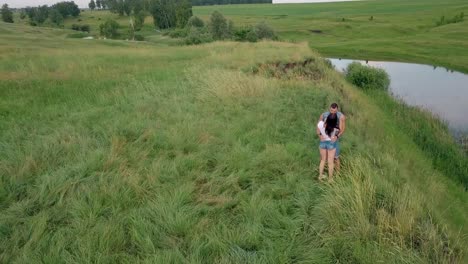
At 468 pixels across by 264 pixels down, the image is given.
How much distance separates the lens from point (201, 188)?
239 inches

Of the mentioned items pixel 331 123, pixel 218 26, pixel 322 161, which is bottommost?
pixel 322 161

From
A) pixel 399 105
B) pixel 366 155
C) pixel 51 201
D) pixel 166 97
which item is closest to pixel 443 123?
pixel 399 105

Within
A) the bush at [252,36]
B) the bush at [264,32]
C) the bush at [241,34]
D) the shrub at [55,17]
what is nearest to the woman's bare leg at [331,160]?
the bush at [252,36]

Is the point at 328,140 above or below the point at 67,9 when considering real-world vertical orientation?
below

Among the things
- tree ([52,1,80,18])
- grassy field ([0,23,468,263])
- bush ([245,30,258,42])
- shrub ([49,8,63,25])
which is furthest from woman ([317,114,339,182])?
tree ([52,1,80,18])

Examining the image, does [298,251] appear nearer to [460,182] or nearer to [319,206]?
[319,206]

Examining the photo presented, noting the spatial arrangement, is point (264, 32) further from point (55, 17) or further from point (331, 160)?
point (55, 17)

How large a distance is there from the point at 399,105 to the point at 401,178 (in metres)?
14.2

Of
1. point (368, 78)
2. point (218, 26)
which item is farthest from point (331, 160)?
point (218, 26)

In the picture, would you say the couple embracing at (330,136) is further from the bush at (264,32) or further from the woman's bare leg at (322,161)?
the bush at (264,32)

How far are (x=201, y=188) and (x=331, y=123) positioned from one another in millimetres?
2937

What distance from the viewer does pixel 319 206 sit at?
18.0ft

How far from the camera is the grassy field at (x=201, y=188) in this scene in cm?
458

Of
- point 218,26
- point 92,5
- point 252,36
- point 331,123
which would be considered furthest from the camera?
point 92,5
